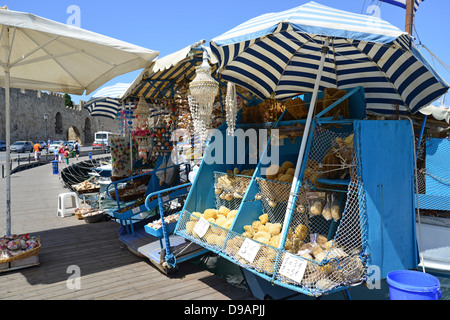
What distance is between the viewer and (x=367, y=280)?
→ 2.88 metres

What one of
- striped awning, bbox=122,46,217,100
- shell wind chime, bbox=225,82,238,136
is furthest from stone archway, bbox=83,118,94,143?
shell wind chime, bbox=225,82,238,136

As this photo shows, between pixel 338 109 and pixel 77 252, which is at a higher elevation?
pixel 338 109

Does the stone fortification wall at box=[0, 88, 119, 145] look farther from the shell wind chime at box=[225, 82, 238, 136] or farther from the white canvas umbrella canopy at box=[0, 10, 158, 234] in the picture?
the shell wind chime at box=[225, 82, 238, 136]

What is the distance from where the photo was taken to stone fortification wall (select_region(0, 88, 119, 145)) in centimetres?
4059

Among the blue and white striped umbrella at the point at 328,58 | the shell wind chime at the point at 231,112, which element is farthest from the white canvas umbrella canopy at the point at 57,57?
the blue and white striped umbrella at the point at 328,58

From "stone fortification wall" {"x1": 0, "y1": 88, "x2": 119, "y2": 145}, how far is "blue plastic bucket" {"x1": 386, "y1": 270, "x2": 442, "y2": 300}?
3276 cm

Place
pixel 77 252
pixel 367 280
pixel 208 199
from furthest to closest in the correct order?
1. pixel 77 252
2. pixel 208 199
3. pixel 367 280

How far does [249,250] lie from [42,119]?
168 ft

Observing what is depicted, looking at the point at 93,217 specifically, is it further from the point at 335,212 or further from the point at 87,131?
the point at 87,131

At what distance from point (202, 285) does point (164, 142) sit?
3813mm

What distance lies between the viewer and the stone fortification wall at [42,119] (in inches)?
1598

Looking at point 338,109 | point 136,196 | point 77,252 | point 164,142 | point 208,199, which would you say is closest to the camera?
point 338,109
